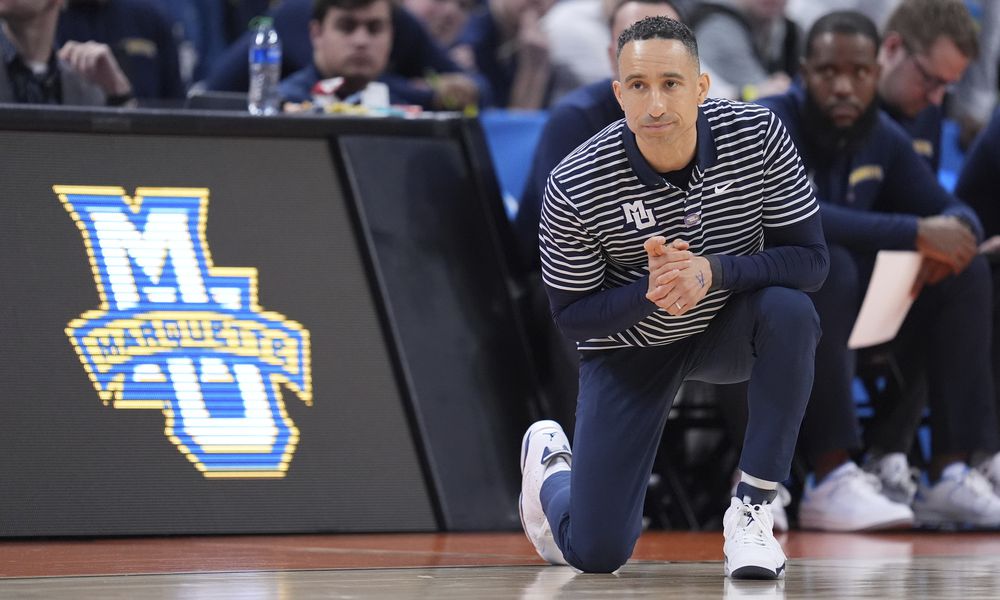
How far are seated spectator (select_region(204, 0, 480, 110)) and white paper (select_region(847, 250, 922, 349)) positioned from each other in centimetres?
221

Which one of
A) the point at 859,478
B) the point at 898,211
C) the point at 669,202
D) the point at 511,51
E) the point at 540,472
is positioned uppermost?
the point at 511,51

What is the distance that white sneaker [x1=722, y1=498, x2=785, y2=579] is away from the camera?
139 inches

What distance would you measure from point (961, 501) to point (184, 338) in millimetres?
2842

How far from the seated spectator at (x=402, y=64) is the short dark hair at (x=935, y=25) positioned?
6.41 ft

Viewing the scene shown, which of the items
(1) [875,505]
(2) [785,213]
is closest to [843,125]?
(1) [875,505]

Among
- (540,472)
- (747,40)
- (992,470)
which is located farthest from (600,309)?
(747,40)

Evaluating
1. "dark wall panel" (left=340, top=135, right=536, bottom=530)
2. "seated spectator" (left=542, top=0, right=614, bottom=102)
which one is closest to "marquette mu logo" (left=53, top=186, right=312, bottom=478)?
"dark wall panel" (left=340, top=135, right=536, bottom=530)

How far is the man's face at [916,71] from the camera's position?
6.06m

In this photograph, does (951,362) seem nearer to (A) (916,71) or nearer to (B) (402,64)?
(A) (916,71)

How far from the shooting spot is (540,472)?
13.8ft

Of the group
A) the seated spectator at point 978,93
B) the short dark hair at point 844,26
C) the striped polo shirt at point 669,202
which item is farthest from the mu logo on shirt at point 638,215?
the seated spectator at point 978,93

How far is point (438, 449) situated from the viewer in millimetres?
4891

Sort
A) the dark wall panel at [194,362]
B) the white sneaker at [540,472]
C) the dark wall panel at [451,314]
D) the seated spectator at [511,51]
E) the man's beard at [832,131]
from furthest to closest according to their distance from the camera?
1. the seated spectator at [511,51]
2. the man's beard at [832,131]
3. the dark wall panel at [451,314]
4. the dark wall panel at [194,362]
5. the white sneaker at [540,472]

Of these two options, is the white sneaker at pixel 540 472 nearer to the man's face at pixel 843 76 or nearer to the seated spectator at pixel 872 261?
the seated spectator at pixel 872 261
